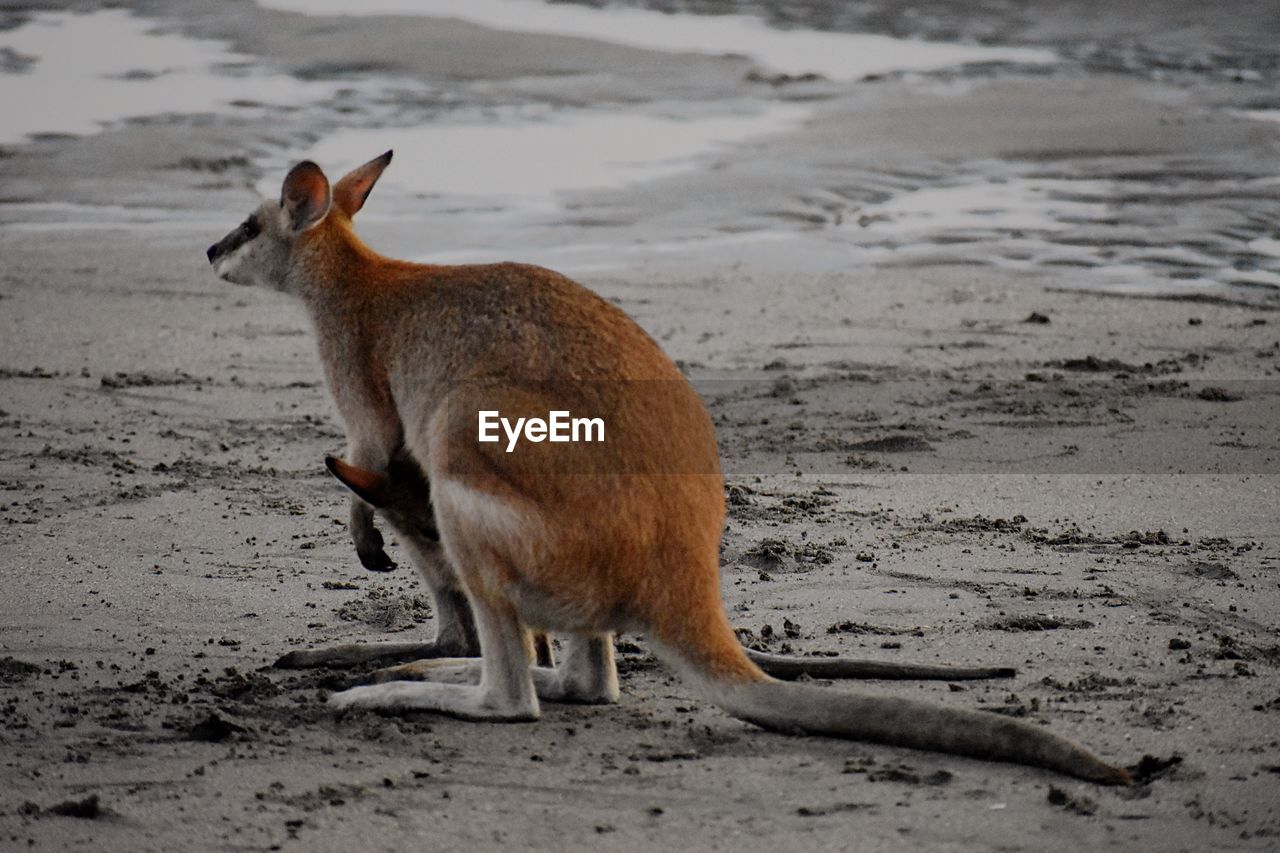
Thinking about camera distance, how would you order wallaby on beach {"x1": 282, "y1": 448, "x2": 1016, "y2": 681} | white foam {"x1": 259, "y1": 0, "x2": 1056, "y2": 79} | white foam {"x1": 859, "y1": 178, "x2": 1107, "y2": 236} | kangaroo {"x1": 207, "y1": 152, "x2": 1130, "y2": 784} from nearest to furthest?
kangaroo {"x1": 207, "y1": 152, "x2": 1130, "y2": 784}, wallaby on beach {"x1": 282, "y1": 448, "x2": 1016, "y2": 681}, white foam {"x1": 859, "y1": 178, "x2": 1107, "y2": 236}, white foam {"x1": 259, "y1": 0, "x2": 1056, "y2": 79}

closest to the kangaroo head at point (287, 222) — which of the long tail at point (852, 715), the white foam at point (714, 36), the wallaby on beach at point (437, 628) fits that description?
the wallaby on beach at point (437, 628)

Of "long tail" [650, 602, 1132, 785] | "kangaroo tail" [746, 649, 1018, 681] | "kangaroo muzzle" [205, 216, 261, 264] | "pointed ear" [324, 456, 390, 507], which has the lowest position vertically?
"kangaroo tail" [746, 649, 1018, 681]

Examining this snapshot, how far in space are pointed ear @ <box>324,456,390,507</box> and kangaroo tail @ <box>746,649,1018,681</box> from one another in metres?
1.04

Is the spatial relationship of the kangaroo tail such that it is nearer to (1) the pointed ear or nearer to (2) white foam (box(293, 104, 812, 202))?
(1) the pointed ear

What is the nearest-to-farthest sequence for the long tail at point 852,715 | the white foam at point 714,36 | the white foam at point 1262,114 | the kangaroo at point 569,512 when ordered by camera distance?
the long tail at point 852,715
the kangaroo at point 569,512
the white foam at point 1262,114
the white foam at point 714,36

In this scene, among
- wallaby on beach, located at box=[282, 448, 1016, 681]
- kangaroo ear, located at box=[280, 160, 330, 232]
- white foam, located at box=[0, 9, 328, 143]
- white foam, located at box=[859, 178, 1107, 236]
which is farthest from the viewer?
white foam, located at box=[0, 9, 328, 143]

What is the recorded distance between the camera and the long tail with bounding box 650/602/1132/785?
3.96 metres

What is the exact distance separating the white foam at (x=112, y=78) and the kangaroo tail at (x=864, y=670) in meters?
10.5

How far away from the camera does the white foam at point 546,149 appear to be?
41.6 feet

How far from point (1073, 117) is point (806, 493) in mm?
9294

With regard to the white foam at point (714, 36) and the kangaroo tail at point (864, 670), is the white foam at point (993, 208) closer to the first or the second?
the white foam at point (714, 36)


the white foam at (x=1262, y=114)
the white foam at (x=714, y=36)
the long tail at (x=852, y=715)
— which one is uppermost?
the white foam at (x=714, y=36)

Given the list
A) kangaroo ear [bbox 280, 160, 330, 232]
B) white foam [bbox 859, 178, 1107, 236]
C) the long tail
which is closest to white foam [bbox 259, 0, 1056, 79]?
white foam [bbox 859, 178, 1107, 236]

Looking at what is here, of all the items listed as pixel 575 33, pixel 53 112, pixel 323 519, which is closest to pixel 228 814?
pixel 323 519
